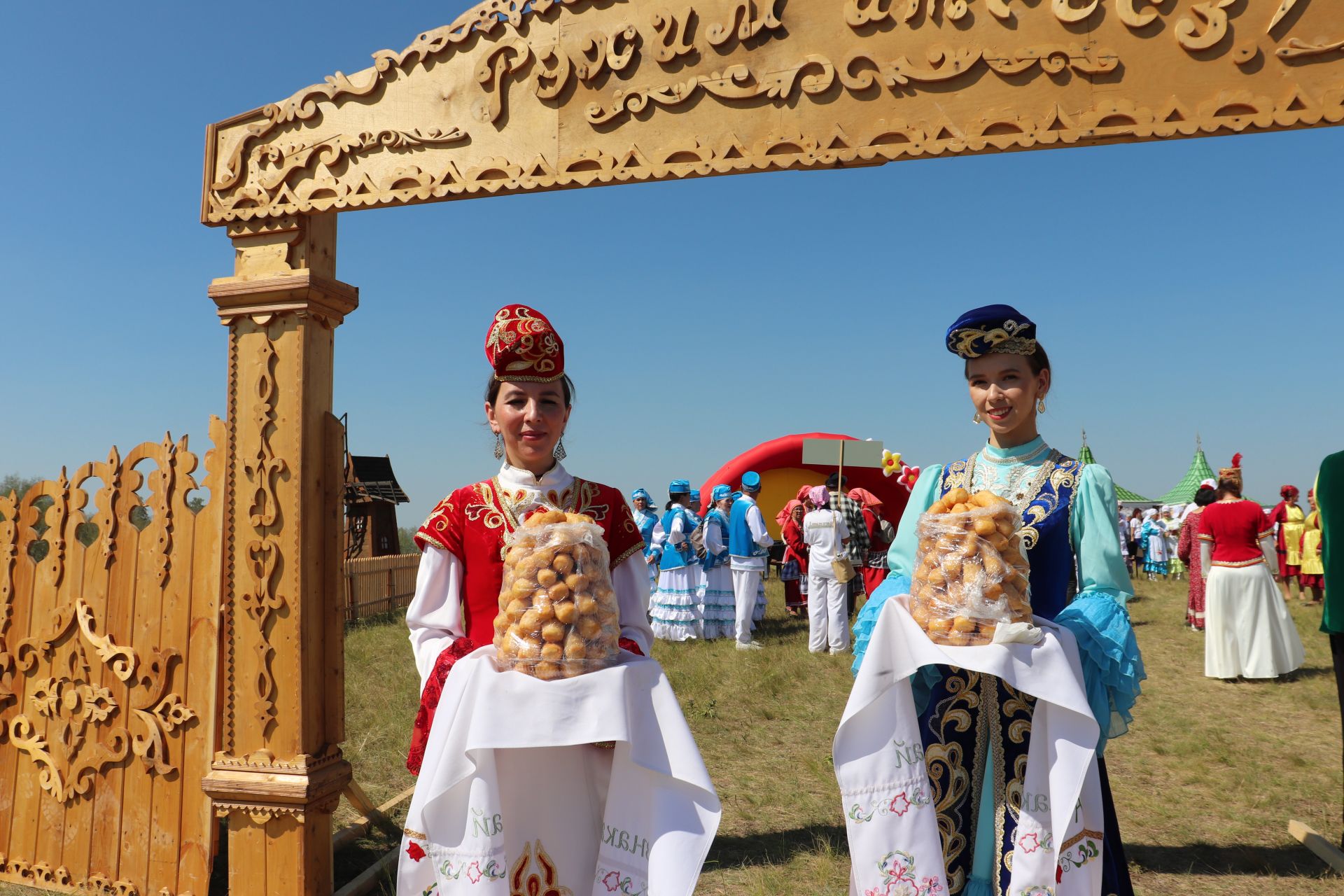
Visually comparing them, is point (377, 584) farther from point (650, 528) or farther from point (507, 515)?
point (507, 515)

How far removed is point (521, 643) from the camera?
2.06 metres

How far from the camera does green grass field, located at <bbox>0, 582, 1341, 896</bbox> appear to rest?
397cm

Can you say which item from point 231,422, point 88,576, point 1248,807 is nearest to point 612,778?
point 231,422

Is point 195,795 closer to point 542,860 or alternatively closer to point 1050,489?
point 542,860

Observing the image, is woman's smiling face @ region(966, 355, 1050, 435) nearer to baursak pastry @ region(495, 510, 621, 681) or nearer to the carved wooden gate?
baursak pastry @ region(495, 510, 621, 681)

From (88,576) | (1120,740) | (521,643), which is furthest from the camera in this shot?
(1120,740)

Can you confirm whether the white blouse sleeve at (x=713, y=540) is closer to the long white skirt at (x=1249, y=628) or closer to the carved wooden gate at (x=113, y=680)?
the long white skirt at (x=1249, y=628)

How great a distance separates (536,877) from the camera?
2.27 meters

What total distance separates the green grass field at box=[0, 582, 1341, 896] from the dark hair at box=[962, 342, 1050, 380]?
2.48 m

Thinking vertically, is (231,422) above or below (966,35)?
below

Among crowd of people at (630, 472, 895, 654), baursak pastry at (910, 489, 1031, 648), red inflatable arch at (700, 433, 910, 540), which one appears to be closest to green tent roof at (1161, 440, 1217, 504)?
red inflatable arch at (700, 433, 910, 540)

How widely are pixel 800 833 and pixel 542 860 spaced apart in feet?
8.40

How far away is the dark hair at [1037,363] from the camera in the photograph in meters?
2.61

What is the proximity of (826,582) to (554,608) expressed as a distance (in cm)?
828
